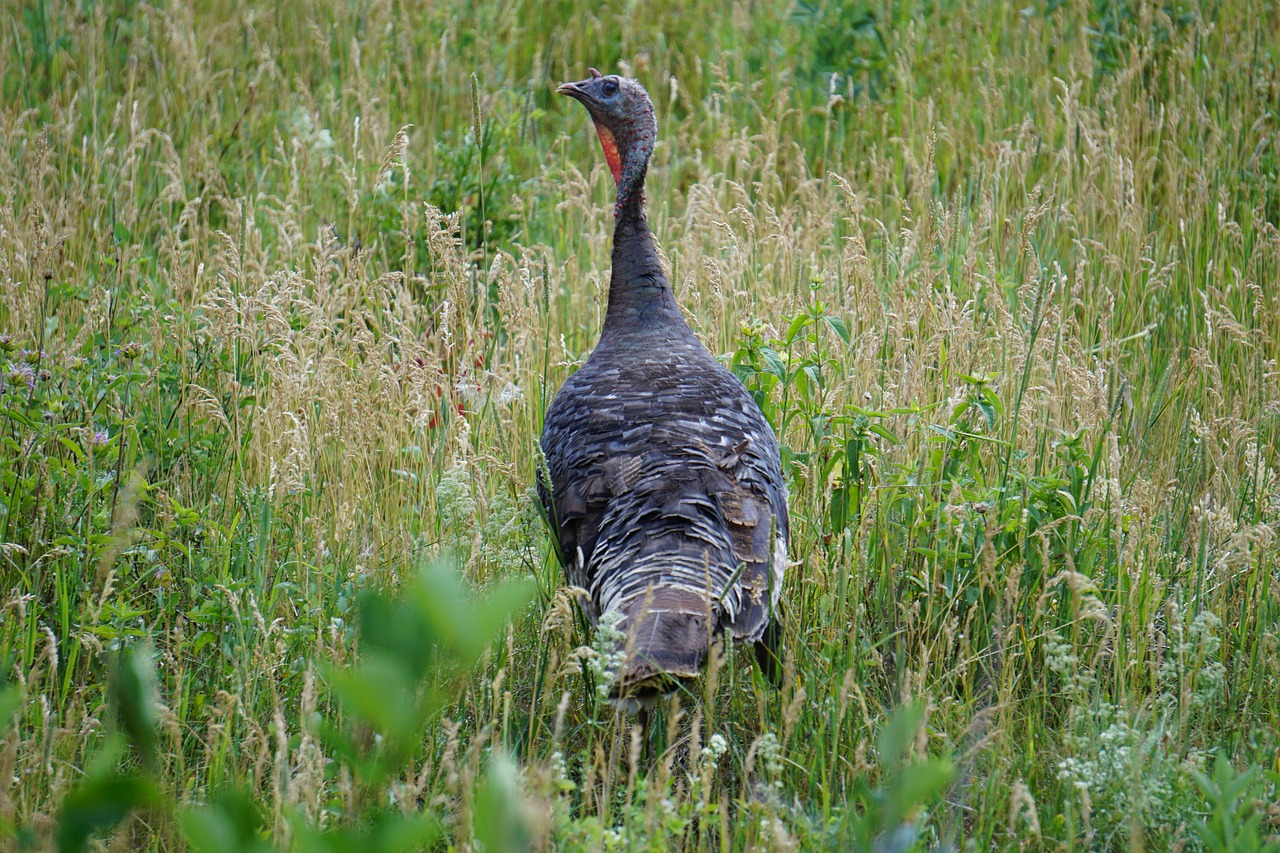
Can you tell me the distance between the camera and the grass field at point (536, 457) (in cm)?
244

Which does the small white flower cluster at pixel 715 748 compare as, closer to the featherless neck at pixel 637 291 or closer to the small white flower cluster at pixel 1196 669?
the small white flower cluster at pixel 1196 669

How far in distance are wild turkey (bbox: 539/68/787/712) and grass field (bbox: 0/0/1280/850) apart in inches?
6.6

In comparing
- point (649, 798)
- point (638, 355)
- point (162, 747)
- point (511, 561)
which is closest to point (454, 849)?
point (649, 798)

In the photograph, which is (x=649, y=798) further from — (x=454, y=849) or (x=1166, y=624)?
(x=1166, y=624)

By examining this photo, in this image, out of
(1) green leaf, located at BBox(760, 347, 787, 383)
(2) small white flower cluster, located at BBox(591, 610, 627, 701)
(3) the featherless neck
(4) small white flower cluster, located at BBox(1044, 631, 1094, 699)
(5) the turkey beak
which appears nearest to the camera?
(2) small white flower cluster, located at BBox(591, 610, 627, 701)

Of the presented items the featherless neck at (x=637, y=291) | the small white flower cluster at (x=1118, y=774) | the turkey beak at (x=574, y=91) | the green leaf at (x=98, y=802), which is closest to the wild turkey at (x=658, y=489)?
the featherless neck at (x=637, y=291)

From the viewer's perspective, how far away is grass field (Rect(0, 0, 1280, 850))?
2.44 m

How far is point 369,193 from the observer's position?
19.8 ft

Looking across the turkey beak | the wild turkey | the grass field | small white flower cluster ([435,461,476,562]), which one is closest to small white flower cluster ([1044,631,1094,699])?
the grass field

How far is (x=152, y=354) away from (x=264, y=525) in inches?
57.6

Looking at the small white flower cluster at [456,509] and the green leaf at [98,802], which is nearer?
the green leaf at [98,802]

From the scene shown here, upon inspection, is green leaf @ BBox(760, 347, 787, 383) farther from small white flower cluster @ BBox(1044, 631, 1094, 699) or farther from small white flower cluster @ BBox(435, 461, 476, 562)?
small white flower cluster @ BBox(1044, 631, 1094, 699)

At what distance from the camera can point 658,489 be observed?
3.17 m

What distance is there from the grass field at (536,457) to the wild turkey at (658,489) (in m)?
0.17
